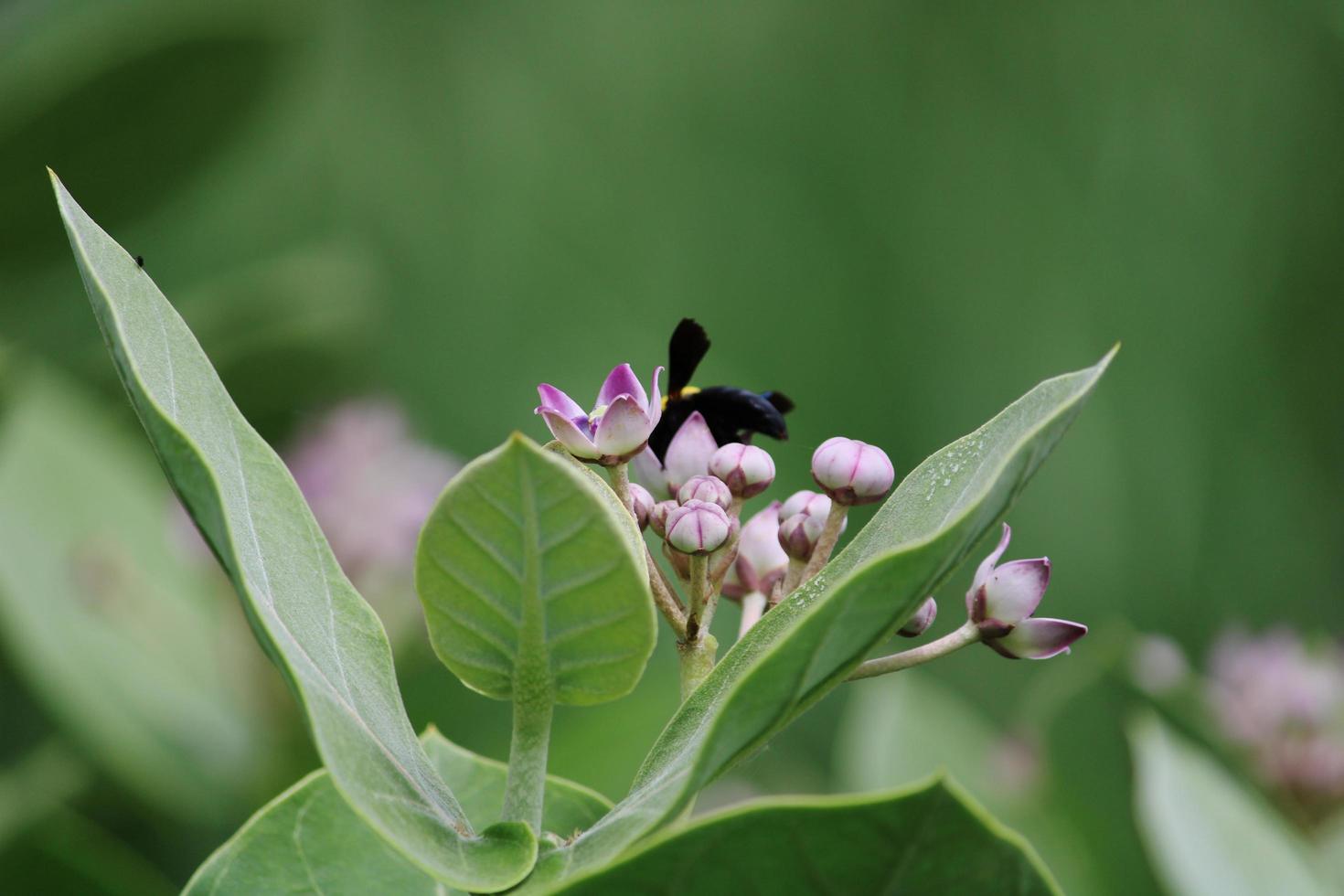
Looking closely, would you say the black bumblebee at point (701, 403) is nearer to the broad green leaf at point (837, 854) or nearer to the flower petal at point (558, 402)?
the flower petal at point (558, 402)

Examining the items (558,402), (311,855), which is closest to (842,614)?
(558,402)

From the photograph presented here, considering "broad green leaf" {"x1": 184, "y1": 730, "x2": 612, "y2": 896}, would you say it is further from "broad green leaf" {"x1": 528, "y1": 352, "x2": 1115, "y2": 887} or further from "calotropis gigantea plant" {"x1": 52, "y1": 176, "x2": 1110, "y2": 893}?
"broad green leaf" {"x1": 528, "y1": 352, "x2": 1115, "y2": 887}

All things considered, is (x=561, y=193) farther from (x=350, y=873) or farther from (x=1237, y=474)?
(x=350, y=873)

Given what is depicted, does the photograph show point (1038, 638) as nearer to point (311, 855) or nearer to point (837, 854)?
point (837, 854)

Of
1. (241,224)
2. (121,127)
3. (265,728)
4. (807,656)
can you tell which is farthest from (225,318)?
(241,224)

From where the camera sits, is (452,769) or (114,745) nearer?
(452,769)

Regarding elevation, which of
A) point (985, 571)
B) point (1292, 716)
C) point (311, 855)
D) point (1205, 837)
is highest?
point (985, 571)

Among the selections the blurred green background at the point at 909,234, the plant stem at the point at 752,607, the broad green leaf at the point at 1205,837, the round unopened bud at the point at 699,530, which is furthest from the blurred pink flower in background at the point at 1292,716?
the blurred green background at the point at 909,234
